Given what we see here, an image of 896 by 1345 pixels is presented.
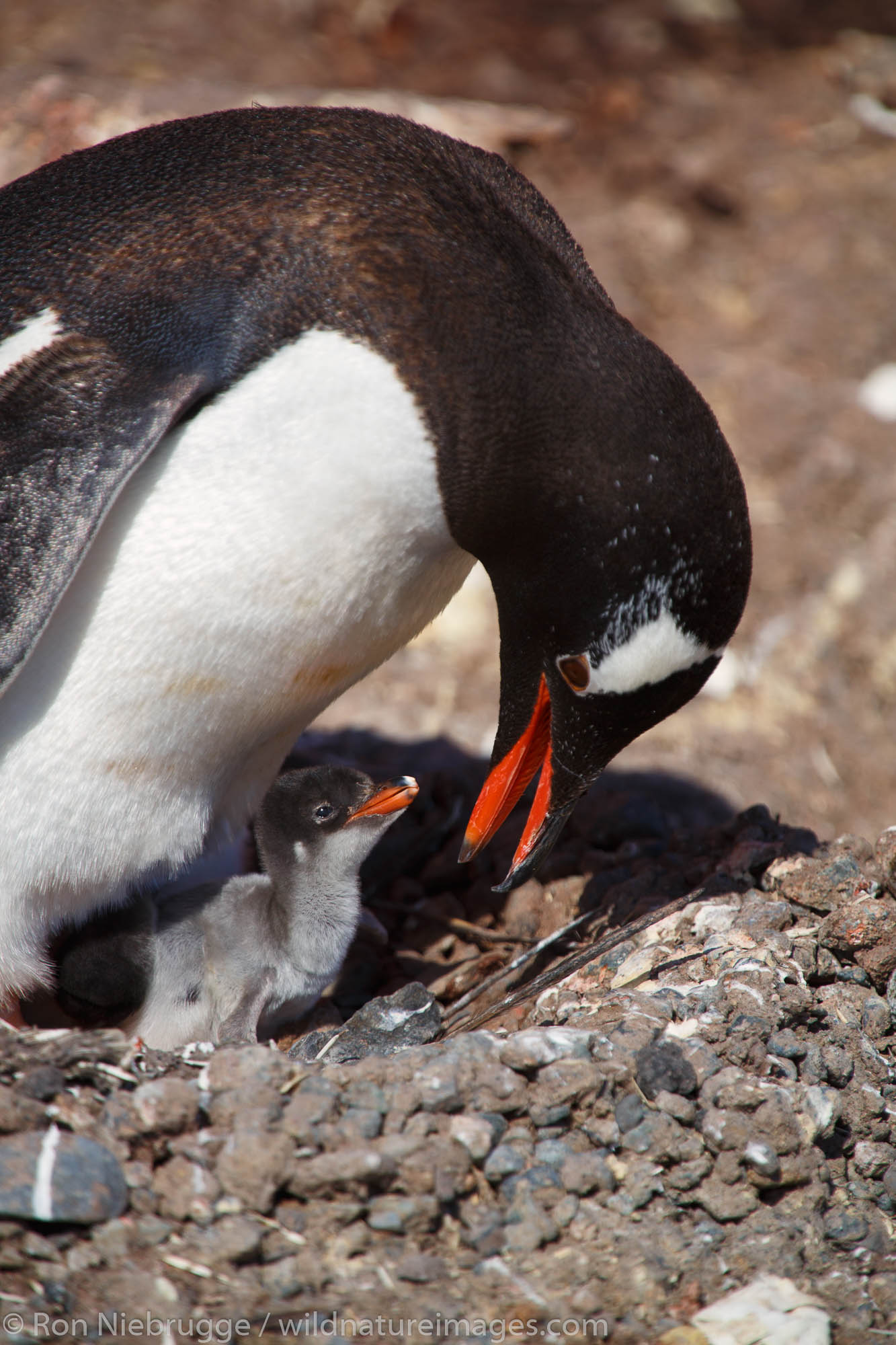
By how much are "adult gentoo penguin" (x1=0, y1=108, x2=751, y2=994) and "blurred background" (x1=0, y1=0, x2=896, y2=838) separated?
82.0 inches

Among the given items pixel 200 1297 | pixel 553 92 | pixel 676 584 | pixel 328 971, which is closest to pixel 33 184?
pixel 676 584

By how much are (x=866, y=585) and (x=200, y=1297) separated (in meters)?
4.11

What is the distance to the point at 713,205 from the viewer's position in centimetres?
734

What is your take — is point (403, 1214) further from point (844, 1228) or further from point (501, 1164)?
point (844, 1228)

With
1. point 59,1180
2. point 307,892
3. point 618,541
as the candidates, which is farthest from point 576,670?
point 59,1180

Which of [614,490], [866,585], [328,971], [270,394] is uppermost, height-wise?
[270,394]

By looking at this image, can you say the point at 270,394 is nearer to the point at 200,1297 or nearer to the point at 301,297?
the point at 301,297

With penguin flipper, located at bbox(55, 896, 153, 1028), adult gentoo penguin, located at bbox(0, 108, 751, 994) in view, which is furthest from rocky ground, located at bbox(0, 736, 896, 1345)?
adult gentoo penguin, located at bbox(0, 108, 751, 994)

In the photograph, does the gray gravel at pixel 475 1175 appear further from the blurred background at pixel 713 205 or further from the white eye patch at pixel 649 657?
the blurred background at pixel 713 205

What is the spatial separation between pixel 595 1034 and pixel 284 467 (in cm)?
123

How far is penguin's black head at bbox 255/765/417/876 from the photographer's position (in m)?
3.26

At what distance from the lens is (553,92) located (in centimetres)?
795

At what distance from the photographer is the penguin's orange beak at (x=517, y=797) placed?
2988mm

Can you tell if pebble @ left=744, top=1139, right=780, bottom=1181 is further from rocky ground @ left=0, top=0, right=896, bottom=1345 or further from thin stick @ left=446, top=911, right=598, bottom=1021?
thin stick @ left=446, top=911, right=598, bottom=1021
